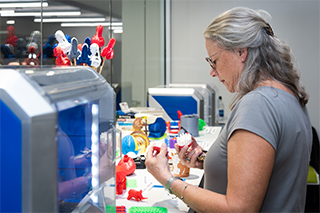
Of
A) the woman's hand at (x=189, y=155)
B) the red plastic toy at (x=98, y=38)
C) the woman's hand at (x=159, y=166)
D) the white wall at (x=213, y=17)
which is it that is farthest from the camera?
the white wall at (x=213, y=17)

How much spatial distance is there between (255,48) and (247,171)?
1.28 ft

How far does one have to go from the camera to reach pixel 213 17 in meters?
4.84

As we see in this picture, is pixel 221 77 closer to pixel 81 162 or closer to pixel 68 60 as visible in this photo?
pixel 81 162

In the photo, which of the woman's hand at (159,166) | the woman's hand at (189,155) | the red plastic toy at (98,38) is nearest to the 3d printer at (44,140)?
the woman's hand at (159,166)

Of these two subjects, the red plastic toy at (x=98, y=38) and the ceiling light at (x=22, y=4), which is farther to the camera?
the ceiling light at (x=22, y=4)

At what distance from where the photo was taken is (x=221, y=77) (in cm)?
119

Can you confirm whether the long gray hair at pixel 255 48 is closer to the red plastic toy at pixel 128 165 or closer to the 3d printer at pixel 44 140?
the 3d printer at pixel 44 140

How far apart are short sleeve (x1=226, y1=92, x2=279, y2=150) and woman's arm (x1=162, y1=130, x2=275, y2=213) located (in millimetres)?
15

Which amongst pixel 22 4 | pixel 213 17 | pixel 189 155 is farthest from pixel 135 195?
pixel 213 17

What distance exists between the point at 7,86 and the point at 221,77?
77 cm

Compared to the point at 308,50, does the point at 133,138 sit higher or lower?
lower

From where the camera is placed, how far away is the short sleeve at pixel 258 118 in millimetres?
913

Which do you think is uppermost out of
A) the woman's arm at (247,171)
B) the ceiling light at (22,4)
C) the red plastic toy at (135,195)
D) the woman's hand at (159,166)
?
the ceiling light at (22,4)

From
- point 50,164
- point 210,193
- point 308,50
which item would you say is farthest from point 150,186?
point 308,50
